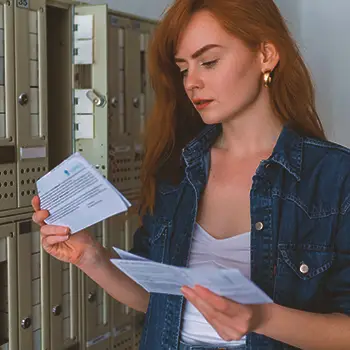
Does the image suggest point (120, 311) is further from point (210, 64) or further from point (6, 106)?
point (210, 64)

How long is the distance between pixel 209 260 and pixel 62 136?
0.83 meters

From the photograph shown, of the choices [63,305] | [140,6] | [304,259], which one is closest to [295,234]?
[304,259]

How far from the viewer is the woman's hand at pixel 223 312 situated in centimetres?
90

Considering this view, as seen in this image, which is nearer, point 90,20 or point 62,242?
point 62,242

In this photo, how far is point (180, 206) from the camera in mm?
1303

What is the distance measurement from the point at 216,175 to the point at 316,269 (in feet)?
1.05

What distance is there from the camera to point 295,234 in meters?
1.16

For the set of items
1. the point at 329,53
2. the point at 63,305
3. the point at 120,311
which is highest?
the point at 329,53

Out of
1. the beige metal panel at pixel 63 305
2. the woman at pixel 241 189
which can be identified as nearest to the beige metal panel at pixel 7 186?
the beige metal panel at pixel 63 305

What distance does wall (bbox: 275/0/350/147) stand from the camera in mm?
3211

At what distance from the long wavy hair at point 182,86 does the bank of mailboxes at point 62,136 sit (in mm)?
394

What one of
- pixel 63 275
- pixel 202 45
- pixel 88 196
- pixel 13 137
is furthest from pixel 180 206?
pixel 63 275

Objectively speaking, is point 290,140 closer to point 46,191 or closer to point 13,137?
point 46,191

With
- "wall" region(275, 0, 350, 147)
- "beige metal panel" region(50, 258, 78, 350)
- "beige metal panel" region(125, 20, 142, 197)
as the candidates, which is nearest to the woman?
"beige metal panel" region(50, 258, 78, 350)
